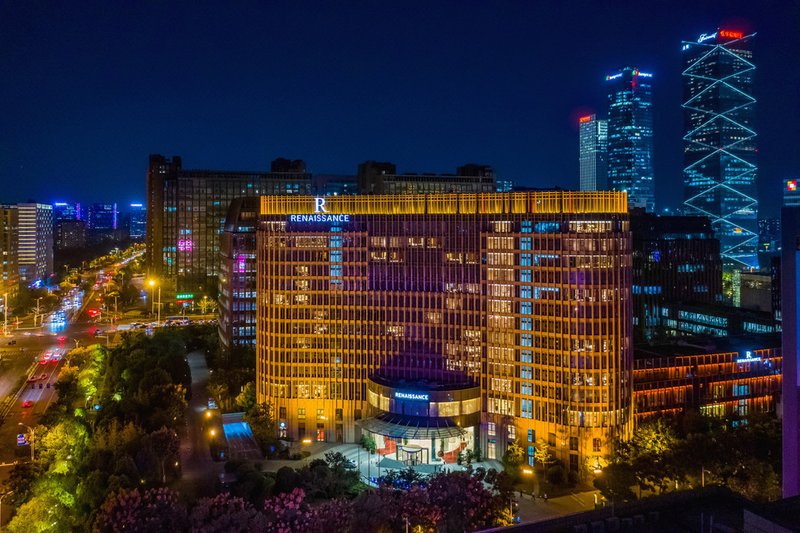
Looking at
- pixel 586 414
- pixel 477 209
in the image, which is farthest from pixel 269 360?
pixel 586 414

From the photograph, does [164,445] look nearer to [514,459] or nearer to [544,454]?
[514,459]

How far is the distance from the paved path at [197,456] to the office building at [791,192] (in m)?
75.4

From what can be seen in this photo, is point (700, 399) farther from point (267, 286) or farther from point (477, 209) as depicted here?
point (267, 286)

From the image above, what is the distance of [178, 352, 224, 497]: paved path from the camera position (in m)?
81.0

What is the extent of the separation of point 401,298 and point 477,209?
20.0 meters

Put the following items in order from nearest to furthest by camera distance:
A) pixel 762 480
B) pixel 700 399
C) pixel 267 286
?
pixel 762 480, pixel 700 399, pixel 267 286

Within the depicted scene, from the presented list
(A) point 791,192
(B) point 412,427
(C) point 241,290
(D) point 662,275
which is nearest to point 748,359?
(A) point 791,192

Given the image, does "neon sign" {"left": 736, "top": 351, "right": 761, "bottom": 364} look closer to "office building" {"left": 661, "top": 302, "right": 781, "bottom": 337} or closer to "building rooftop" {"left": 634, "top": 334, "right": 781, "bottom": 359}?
"building rooftop" {"left": 634, "top": 334, "right": 781, "bottom": 359}

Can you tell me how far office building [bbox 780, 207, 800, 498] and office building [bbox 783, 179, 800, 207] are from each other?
15833 millimetres

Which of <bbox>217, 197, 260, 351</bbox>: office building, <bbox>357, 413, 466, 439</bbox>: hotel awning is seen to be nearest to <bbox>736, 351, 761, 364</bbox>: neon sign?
<bbox>357, 413, 466, 439</bbox>: hotel awning

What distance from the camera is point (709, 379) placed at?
11431 cm

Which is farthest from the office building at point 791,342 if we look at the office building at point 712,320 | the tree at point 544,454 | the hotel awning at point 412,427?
the office building at point 712,320

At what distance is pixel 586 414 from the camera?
334 ft

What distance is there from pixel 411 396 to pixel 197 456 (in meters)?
34.0
